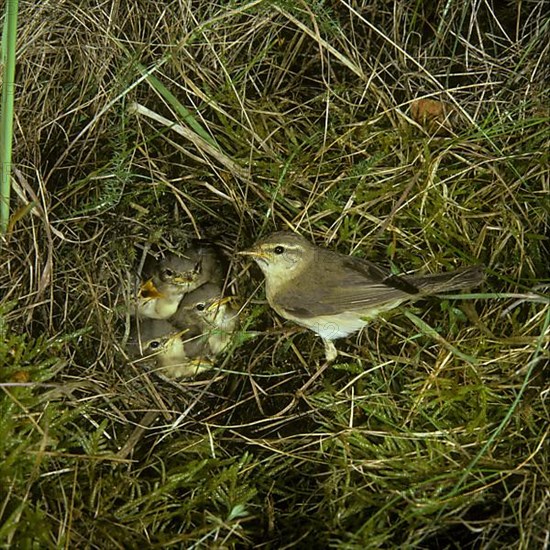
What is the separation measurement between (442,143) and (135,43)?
55.2 inches

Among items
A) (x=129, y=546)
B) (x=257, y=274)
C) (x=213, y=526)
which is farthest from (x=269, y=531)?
(x=257, y=274)

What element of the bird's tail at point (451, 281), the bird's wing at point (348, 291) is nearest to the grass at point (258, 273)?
the bird's tail at point (451, 281)

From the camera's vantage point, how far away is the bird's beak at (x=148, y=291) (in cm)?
402

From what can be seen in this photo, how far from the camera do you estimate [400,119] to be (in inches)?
148

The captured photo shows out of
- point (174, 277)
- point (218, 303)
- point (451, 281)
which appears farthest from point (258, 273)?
point (451, 281)

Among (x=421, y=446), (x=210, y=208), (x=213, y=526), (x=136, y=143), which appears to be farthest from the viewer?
(x=210, y=208)

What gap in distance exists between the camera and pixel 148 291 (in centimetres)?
404

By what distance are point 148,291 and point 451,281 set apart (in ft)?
4.81

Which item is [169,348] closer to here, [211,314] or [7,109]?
[211,314]

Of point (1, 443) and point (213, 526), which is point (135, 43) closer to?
point (1, 443)

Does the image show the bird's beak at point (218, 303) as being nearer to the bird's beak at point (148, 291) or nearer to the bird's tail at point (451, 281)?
the bird's beak at point (148, 291)

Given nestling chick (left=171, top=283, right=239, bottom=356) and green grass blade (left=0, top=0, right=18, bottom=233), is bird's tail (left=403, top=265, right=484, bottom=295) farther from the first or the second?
green grass blade (left=0, top=0, right=18, bottom=233)

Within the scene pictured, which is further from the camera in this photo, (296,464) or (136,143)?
(136,143)

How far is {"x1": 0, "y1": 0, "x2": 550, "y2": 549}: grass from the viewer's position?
298 cm
